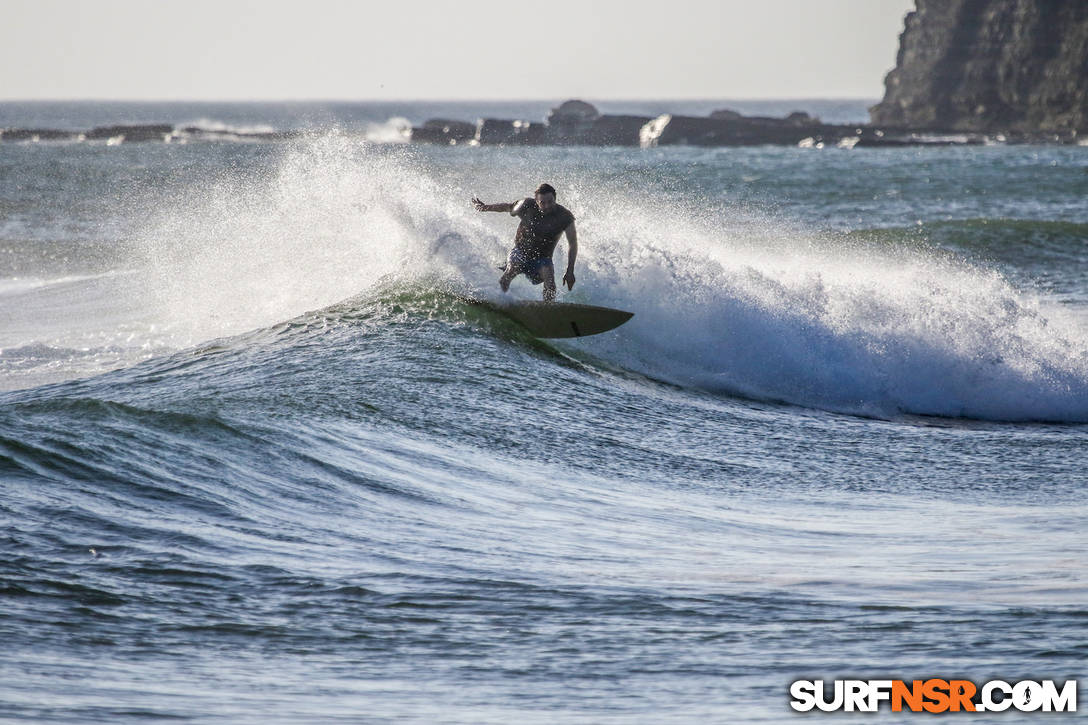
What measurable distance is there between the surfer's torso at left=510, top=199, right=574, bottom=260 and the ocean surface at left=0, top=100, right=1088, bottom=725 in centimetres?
75

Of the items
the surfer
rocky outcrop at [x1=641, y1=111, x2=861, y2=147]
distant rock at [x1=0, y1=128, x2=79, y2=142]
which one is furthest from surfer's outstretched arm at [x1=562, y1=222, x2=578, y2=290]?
distant rock at [x1=0, y1=128, x2=79, y2=142]

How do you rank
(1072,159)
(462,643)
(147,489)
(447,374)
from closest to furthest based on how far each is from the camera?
(462,643)
(147,489)
(447,374)
(1072,159)

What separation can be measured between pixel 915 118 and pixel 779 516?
104040 millimetres

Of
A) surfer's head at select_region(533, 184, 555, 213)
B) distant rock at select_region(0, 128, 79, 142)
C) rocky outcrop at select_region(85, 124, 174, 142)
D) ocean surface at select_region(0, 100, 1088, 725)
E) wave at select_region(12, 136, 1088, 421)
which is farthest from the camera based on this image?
distant rock at select_region(0, 128, 79, 142)

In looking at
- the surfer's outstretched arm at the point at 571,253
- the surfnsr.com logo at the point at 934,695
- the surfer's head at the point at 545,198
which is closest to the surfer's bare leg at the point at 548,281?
the surfer's outstretched arm at the point at 571,253

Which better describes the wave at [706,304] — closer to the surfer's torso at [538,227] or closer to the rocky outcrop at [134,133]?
the surfer's torso at [538,227]

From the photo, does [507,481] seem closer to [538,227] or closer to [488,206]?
[488,206]

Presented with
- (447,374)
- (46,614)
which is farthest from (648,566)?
(447,374)

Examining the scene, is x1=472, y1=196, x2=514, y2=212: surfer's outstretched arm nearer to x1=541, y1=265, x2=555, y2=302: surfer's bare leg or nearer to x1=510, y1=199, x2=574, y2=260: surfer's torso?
x1=510, y1=199, x2=574, y2=260: surfer's torso

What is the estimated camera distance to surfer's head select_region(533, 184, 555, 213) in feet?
41.2

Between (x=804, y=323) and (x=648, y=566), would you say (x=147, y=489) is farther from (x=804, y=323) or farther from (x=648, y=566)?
(x=804, y=323)

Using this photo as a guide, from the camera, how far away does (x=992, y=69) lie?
10025 cm

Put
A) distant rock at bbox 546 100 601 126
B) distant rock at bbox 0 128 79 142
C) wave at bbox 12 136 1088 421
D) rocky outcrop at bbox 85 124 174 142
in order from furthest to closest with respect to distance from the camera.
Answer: distant rock at bbox 0 128 79 142 < rocky outcrop at bbox 85 124 174 142 < distant rock at bbox 546 100 601 126 < wave at bbox 12 136 1088 421

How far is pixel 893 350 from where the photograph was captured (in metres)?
12.8
